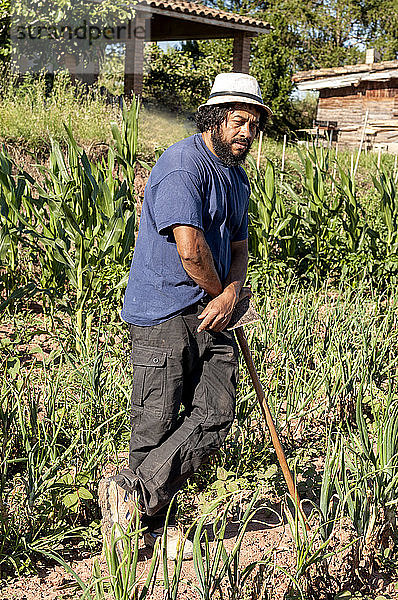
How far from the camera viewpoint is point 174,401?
2223mm

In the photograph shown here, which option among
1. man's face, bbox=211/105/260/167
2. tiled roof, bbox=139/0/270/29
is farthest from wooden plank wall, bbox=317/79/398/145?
man's face, bbox=211/105/260/167

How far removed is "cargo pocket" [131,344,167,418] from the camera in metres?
2.19

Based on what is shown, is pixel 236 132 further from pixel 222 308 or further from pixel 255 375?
pixel 255 375

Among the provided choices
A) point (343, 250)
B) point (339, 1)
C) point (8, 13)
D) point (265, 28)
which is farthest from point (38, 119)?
point (339, 1)

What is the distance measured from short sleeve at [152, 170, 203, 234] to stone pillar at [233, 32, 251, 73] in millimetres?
14957

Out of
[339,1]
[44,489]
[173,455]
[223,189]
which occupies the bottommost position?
[44,489]

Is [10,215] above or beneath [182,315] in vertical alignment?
above

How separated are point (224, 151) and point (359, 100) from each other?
15.2 metres

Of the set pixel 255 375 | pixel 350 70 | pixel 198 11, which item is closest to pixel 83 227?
pixel 255 375

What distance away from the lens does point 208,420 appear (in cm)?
227

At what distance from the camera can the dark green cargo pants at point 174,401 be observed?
219 cm

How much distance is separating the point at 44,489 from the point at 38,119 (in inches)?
281

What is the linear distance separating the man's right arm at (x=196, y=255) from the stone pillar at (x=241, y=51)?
15002 millimetres

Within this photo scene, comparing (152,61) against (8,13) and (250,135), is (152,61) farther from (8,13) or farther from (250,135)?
(250,135)
